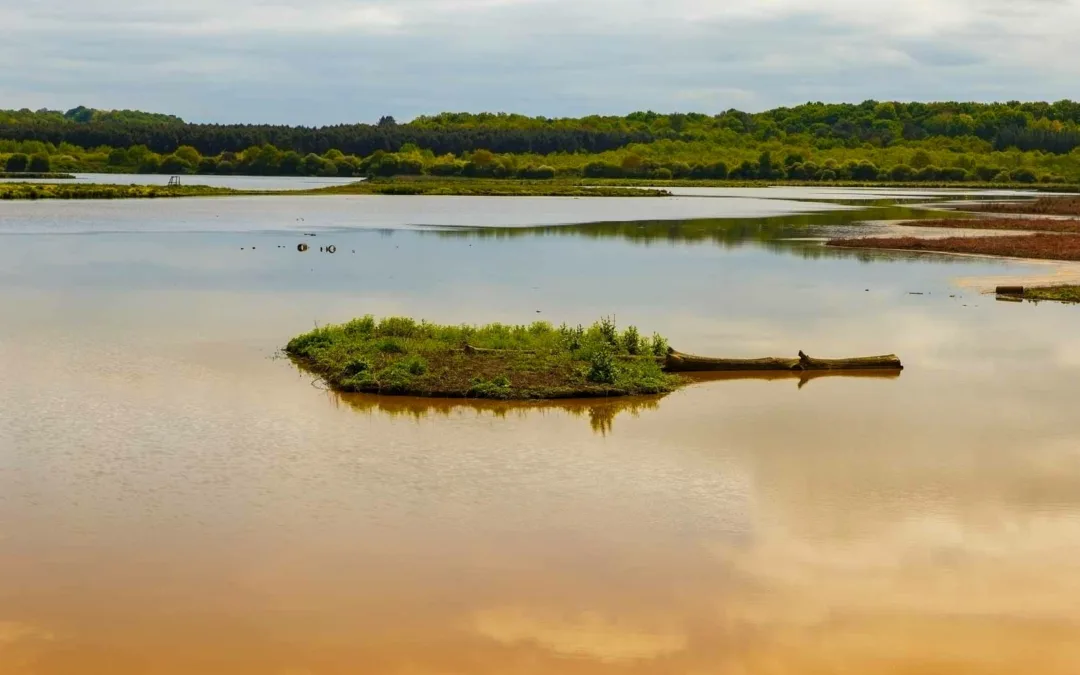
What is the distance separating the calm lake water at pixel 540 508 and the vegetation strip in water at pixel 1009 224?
32.1m

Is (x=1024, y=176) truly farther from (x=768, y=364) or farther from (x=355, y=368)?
(x=355, y=368)

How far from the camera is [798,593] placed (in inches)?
561


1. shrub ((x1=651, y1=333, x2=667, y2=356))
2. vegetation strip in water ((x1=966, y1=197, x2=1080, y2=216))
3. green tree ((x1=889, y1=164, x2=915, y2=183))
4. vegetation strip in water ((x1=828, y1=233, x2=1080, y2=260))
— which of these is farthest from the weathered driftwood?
green tree ((x1=889, y1=164, x2=915, y2=183))

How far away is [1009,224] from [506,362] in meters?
50.5

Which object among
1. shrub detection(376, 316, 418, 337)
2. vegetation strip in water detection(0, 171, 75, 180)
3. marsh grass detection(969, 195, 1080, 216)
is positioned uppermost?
marsh grass detection(969, 195, 1080, 216)

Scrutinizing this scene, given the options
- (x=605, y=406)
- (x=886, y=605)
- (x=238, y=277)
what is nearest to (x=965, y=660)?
(x=886, y=605)

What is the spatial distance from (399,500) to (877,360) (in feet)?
42.7

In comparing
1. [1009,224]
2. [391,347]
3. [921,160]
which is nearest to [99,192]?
[1009,224]

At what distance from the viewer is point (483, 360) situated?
1000 inches

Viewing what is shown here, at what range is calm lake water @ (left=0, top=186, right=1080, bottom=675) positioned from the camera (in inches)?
512

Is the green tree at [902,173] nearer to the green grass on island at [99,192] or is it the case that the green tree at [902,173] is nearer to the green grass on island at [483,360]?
the green grass on island at [99,192]

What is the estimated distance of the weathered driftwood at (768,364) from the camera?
25.9 metres

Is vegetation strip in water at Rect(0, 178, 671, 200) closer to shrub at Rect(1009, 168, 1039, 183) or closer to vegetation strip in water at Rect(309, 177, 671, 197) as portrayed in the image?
vegetation strip in water at Rect(309, 177, 671, 197)

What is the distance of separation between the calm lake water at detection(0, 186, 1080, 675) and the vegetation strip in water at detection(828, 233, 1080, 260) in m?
18.1
